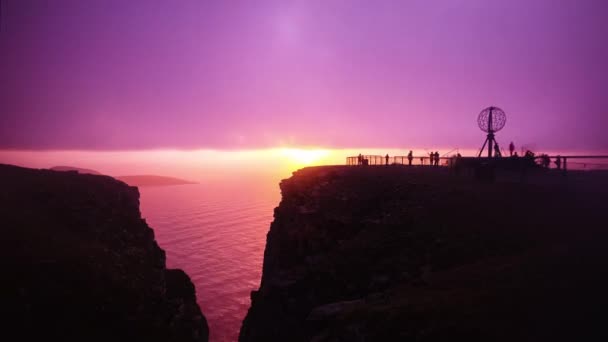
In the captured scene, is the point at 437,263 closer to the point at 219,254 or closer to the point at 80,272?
the point at 80,272

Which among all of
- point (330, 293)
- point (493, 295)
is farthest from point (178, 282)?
point (493, 295)

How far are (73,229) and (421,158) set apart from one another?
41.8m

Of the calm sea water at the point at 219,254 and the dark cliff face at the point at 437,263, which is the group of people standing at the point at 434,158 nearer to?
the dark cliff face at the point at 437,263

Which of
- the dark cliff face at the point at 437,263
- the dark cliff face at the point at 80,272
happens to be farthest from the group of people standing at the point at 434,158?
the dark cliff face at the point at 80,272

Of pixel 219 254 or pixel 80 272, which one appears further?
pixel 219 254

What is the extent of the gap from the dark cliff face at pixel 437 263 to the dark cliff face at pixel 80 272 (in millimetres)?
8922

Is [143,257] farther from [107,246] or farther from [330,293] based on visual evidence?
[330,293]

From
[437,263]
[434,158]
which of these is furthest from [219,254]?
[437,263]

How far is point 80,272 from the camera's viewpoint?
20.7 m

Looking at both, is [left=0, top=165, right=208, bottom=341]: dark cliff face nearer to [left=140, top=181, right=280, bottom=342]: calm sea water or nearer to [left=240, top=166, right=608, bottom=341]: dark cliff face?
[left=240, top=166, right=608, bottom=341]: dark cliff face

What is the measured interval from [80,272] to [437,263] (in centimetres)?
2295

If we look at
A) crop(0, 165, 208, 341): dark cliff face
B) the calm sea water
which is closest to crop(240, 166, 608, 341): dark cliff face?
crop(0, 165, 208, 341): dark cliff face

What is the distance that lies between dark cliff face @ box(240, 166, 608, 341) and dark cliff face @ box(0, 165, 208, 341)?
8.92 meters

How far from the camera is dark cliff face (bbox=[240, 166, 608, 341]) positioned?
327 inches
